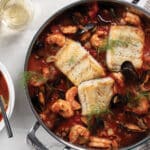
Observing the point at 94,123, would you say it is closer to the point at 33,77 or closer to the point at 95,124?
the point at 95,124

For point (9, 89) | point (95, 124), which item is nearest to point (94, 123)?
point (95, 124)

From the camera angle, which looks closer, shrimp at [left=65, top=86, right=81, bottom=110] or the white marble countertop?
shrimp at [left=65, top=86, right=81, bottom=110]

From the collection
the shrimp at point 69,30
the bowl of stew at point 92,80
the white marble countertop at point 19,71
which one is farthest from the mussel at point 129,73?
the white marble countertop at point 19,71

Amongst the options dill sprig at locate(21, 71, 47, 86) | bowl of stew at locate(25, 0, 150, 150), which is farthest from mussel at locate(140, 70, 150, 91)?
dill sprig at locate(21, 71, 47, 86)

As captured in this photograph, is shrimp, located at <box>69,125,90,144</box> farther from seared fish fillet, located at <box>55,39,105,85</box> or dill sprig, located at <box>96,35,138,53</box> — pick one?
dill sprig, located at <box>96,35,138,53</box>

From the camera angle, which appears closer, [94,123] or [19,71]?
[94,123]

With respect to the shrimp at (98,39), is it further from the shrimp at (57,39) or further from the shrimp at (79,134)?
the shrimp at (79,134)
